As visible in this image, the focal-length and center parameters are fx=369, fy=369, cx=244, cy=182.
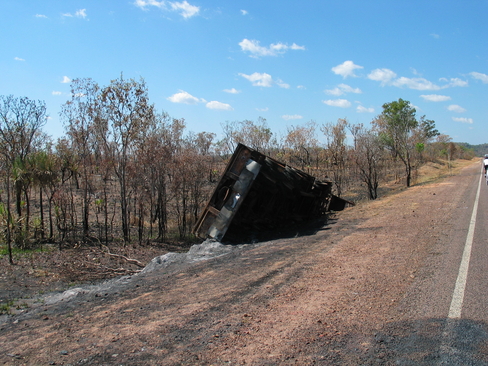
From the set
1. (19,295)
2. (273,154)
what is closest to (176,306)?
(19,295)

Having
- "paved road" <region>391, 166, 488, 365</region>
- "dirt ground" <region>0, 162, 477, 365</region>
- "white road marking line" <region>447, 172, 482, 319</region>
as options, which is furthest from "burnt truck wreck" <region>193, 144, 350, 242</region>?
"white road marking line" <region>447, 172, 482, 319</region>

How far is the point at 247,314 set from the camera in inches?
217

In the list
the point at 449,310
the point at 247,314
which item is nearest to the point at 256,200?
the point at 247,314

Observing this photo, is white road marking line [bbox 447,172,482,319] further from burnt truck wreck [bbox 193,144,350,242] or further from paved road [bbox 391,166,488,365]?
burnt truck wreck [bbox 193,144,350,242]

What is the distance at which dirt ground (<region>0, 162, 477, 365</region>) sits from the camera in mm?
4320

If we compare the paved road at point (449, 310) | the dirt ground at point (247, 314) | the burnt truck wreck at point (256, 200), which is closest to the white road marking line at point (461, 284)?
the paved road at point (449, 310)

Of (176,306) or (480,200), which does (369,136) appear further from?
(176,306)

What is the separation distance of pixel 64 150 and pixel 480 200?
64.1 ft

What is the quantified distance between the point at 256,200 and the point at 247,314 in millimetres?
10808

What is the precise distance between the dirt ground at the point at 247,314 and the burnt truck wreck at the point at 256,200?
4128mm

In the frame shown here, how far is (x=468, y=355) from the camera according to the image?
12.3 ft

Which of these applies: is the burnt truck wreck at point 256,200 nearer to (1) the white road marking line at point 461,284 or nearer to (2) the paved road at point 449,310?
(2) the paved road at point 449,310

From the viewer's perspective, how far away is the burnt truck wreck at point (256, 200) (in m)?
14.1

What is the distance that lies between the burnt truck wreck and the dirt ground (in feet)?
13.5
